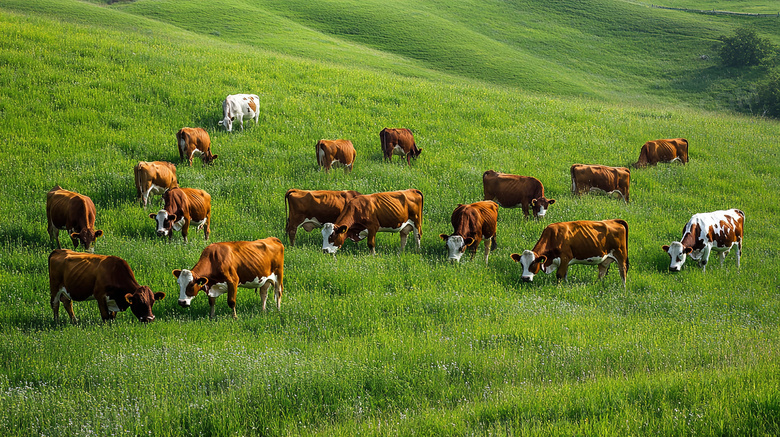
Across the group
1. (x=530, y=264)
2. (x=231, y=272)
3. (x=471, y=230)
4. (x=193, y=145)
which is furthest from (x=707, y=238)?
(x=193, y=145)

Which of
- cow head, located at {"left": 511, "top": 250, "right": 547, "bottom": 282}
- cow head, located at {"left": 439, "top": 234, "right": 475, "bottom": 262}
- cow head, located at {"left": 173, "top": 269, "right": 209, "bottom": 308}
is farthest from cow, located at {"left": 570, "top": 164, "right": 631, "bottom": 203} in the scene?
cow head, located at {"left": 173, "top": 269, "right": 209, "bottom": 308}

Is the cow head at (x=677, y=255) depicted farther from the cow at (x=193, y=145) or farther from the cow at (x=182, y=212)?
the cow at (x=193, y=145)

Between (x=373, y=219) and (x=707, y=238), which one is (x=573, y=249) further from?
(x=373, y=219)

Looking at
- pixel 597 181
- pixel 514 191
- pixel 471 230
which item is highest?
pixel 597 181

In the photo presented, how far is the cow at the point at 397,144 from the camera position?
20.3 metres

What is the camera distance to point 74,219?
12.6 m

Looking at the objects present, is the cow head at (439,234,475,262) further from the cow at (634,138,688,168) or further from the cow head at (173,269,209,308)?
the cow at (634,138,688,168)

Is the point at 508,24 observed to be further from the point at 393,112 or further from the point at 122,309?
the point at 122,309

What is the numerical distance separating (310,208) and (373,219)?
5.56ft

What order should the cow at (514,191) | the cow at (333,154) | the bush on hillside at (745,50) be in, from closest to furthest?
1. the cow at (514,191)
2. the cow at (333,154)
3. the bush on hillside at (745,50)

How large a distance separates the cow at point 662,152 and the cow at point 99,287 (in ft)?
62.4

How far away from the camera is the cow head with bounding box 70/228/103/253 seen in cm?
1235

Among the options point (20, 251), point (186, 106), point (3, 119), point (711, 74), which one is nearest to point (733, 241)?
point (20, 251)

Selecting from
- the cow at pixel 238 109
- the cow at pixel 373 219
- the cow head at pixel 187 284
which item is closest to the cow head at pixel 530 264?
the cow at pixel 373 219
